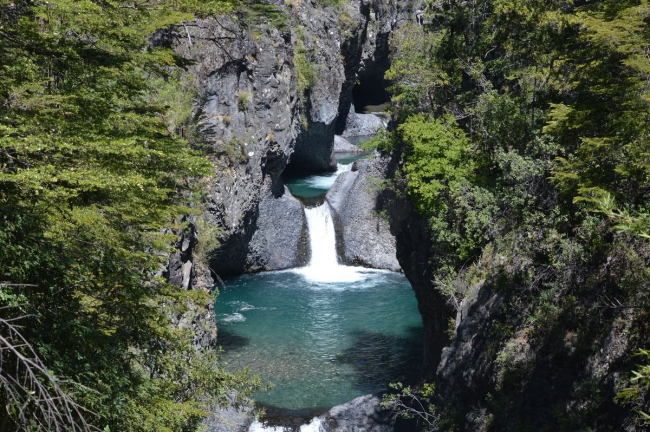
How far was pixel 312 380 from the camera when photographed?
779 inches

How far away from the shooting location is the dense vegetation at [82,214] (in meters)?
6.11

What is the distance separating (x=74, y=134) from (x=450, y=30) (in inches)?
642

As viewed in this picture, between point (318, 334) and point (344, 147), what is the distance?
2464cm

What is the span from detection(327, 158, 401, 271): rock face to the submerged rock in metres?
13.2

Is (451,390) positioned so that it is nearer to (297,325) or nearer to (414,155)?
(414,155)

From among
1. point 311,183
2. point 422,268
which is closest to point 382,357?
point 422,268

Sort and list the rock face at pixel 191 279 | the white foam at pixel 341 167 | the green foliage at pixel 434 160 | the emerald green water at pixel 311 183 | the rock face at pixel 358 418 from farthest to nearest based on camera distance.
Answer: the white foam at pixel 341 167
the emerald green water at pixel 311 183
the green foliage at pixel 434 160
the rock face at pixel 358 418
the rock face at pixel 191 279

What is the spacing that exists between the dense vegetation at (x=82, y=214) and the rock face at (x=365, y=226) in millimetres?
20546

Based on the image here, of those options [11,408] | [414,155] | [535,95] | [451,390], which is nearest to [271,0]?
[414,155]

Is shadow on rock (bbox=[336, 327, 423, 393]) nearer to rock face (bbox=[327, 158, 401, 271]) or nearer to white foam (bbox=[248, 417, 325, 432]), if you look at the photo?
white foam (bbox=[248, 417, 325, 432])

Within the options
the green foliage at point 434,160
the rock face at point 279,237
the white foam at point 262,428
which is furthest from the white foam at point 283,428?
the rock face at point 279,237

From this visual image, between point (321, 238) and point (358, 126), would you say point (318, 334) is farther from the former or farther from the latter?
point (358, 126)

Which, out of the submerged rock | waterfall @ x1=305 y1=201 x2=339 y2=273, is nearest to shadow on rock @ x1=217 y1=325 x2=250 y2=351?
waterfall @ x1=305 y1=201 x2=339 y2=273

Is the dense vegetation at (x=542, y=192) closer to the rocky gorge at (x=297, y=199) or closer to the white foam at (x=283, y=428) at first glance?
the rocky gorge at (x=297, y=199)
